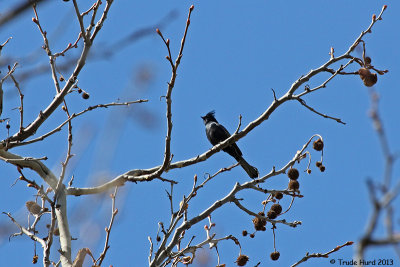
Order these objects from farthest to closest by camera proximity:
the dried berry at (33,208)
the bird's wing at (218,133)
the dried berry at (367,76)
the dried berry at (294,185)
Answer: the bird's wing at (218,133) < the dried berry at (294,185) < the dried berry at (367,76) < the dried berry at (33,208)

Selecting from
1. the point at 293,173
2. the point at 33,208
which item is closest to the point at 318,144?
the point at 293,173

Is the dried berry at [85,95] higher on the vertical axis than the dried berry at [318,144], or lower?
higher

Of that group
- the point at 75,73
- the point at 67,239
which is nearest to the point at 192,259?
the point at 67,239

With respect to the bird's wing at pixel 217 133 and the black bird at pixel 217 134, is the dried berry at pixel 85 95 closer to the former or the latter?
the black bird at pixel 217 134

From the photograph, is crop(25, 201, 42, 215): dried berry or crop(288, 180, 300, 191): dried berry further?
crop(288, 180, 300, 191): dried berry

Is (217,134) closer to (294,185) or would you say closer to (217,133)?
(217,133)

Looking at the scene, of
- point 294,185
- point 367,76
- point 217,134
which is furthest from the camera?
point 217,134

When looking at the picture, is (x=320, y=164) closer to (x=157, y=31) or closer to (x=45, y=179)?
(x=157, y=31)

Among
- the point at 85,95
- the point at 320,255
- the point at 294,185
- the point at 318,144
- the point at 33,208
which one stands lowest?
the point at 320,255

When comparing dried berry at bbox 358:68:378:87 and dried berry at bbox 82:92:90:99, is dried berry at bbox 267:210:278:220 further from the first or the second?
dried berry at bbox 82:92:90:99

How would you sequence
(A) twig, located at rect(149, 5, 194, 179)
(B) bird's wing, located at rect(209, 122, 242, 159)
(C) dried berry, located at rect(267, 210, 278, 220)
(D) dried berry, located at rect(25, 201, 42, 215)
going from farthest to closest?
(B) bird's wing, located at rect(209, 122, 242, 159)
(C) dried berry, located at rect(267, 210, 278, 220)
(D) dried berry, located at rect(25, 201, 42, 215)
(A) twig, located at rect(149, 5, 194, 179)

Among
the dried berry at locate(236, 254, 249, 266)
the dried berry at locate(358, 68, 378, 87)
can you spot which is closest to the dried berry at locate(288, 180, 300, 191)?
the dried berry at locate(236, 254, 249, 266)

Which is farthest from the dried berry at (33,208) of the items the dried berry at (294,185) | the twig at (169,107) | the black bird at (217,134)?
the black bird at (217,134)

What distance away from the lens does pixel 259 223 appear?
4109 mm
